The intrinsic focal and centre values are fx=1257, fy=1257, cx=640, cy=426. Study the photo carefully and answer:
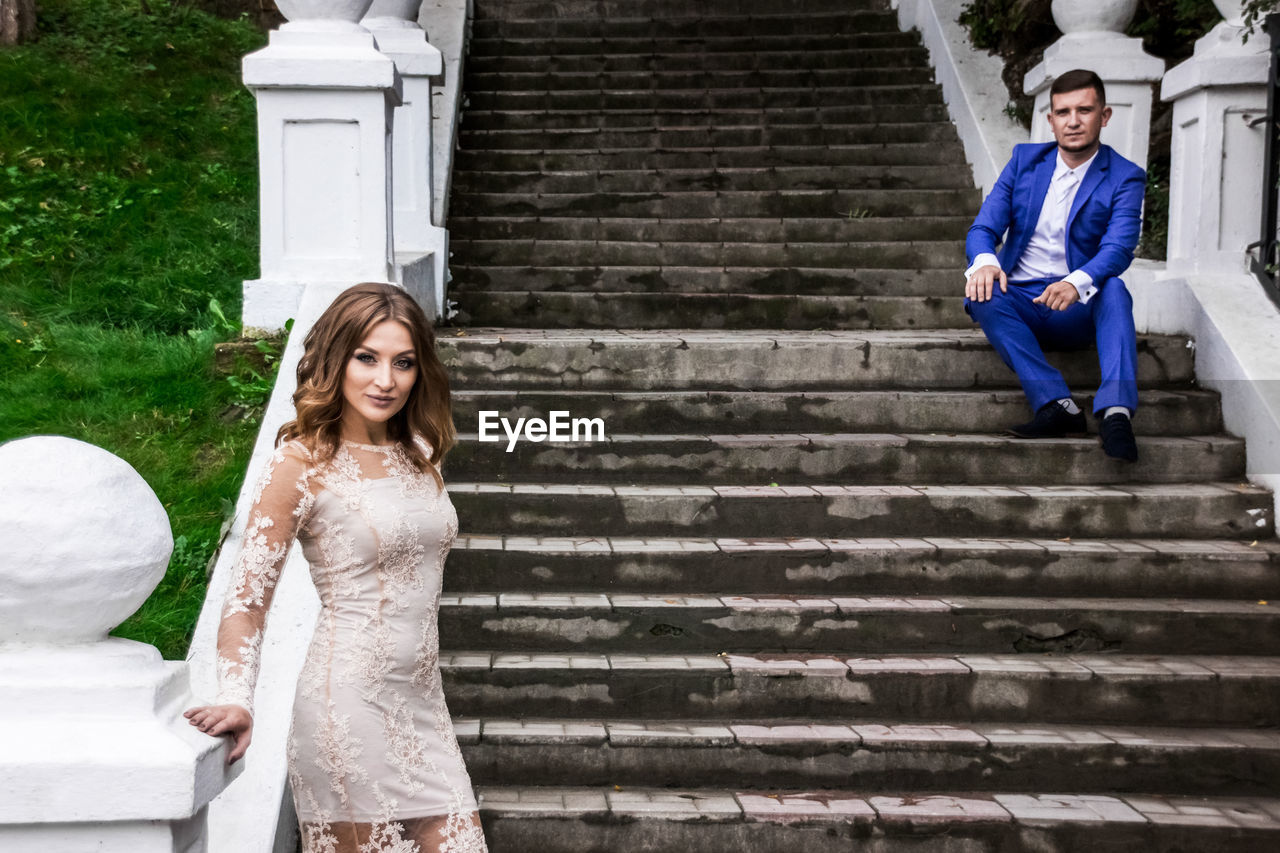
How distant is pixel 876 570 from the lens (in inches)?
175

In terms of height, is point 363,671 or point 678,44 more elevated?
point 678,44

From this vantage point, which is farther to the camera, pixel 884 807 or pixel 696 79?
pixel 696 79

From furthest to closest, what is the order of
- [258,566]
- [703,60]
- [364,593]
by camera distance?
[703,60]
[364,593]
[258,566]

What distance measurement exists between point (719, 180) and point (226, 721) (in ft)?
22.6

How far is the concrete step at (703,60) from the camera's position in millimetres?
9854

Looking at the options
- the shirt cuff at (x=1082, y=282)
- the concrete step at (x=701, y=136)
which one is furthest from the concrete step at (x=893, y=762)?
the concrete step at (x=701, y=136)

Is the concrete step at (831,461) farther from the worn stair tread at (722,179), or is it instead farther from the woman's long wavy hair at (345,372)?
the worn stair tread at (722,179)

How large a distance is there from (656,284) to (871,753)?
4008 millimetres

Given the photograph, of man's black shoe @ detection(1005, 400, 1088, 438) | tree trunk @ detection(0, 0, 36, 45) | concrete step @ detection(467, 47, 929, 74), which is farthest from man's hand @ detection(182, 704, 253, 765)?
tree trunk @ detection(0, 0, 36, 45)

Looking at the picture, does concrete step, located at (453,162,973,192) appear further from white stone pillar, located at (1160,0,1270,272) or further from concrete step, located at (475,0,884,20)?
concrete step, located at (475,0,884,20)

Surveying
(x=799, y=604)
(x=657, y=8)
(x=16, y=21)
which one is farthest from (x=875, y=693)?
(x=16, y=21)

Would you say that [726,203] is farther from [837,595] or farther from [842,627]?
[842,627]

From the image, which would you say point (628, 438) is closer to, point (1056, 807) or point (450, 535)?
point (1056, 807)

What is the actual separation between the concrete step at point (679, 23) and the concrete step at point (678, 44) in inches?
2.9
